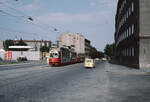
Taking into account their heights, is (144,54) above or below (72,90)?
above

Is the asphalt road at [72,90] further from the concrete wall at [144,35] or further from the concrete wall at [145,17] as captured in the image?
the concrete wall at [145,17]

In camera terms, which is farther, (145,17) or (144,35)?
(145,17)

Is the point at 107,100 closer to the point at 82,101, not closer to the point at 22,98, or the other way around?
the point at 82,101

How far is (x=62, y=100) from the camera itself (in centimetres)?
748

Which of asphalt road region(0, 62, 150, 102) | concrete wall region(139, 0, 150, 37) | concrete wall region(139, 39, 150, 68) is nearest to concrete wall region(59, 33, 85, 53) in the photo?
concrete wall region(139, 0, 150, 37)

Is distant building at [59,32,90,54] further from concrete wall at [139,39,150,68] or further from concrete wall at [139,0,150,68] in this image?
concrete wall at [139,39,150,68]

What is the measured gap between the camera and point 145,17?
2561 cm

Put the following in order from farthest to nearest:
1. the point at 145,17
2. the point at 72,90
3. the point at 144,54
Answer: the point at 145,17 → the point at 144,54 → the point at 72,90

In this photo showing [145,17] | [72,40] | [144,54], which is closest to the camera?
[144,54]

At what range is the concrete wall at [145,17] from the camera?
2542 centimetres

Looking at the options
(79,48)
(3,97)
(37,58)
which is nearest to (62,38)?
(79,48)

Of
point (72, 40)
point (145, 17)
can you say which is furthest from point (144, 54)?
point (72, 40)

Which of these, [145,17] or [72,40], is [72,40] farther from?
[145,17]

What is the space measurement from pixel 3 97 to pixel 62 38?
11516 centimetres
